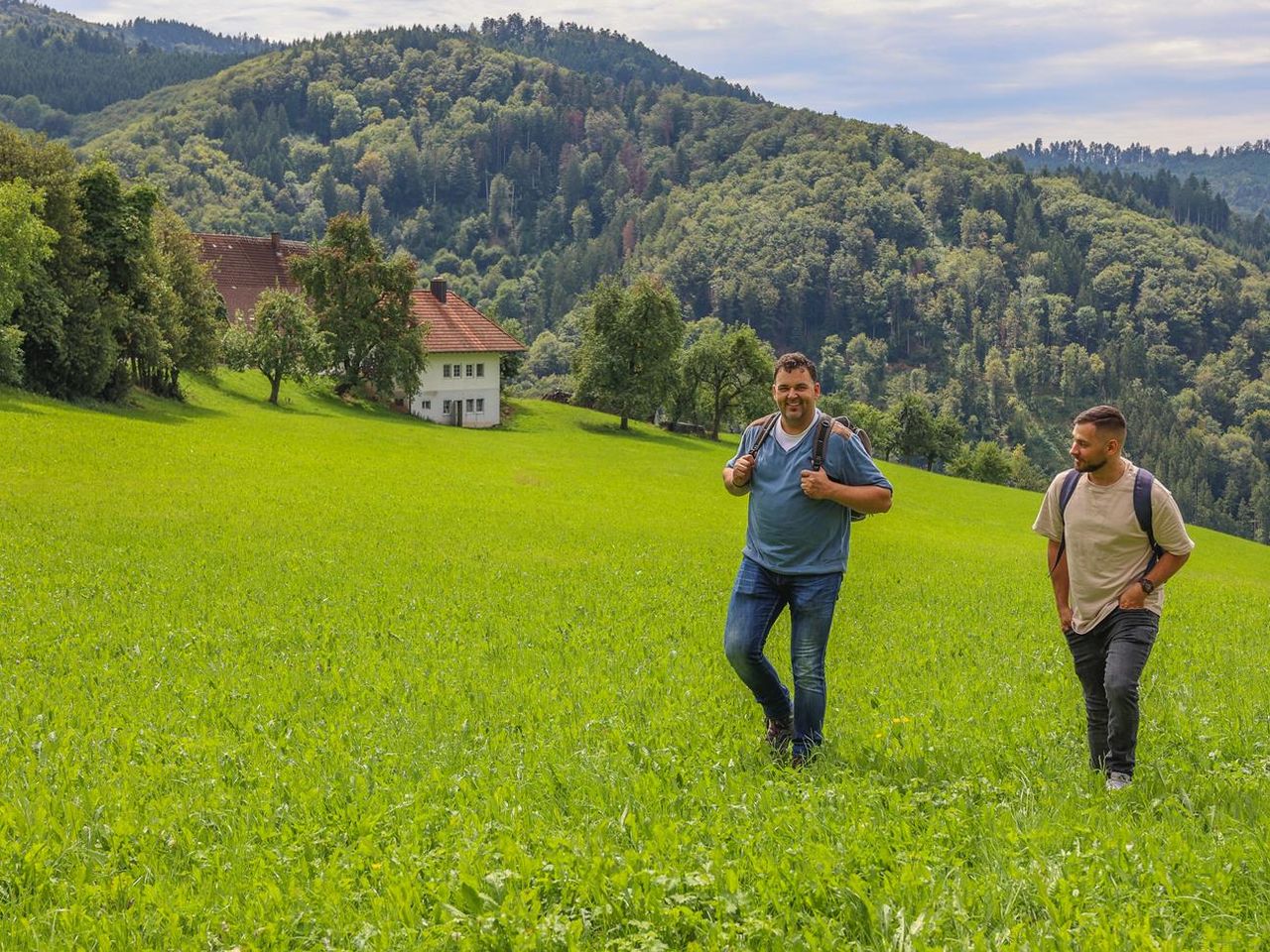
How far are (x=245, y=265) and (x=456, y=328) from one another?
970 inches

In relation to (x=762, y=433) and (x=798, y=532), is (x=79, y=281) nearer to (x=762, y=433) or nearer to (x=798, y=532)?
(x=762, y=433)

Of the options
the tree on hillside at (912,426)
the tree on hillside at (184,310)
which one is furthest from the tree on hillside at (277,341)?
the tree on hillside at (912,426)

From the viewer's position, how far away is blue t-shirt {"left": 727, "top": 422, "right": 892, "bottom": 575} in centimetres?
727

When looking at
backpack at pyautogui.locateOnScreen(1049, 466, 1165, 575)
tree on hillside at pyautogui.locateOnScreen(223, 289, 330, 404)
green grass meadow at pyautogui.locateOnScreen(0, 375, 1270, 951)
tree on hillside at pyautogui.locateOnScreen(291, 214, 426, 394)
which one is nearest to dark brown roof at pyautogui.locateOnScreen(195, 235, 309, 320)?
tree on hillside at pyautogui.locateOnScreen(291, 214, 426, 394)

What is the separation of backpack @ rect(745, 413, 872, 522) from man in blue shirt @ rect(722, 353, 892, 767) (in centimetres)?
2

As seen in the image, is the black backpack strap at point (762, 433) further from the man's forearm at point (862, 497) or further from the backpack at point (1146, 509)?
the backpack at point (1146, 509)

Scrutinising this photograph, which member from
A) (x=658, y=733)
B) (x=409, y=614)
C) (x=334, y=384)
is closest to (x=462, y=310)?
(x=334, y=384)

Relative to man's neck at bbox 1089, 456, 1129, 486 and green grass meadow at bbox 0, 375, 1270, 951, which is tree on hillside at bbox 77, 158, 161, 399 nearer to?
green grass meadow at bbox 0, 375, 1270, 951

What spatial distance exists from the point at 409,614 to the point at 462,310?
7931cm

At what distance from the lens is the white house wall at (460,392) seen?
83250 millimetres

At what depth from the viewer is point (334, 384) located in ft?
243

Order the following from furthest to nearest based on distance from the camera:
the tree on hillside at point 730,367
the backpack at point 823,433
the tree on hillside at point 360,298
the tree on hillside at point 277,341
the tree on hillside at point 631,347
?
the tree on hillside at point 730,367 < the tree on hillside at point 631,347 < the tree on hillside at point 360,298 < the tree on hillside at point 277,341 < the backpack at point 823,433

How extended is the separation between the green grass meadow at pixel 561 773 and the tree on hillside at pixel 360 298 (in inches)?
2094

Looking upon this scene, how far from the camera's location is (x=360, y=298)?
7144 centimetres
